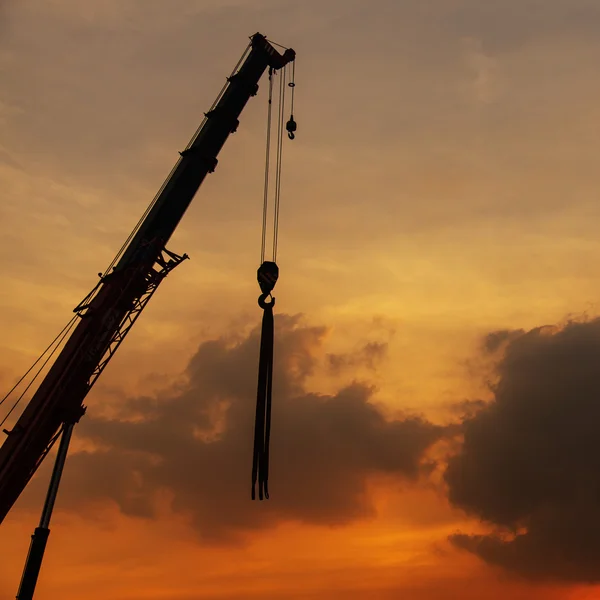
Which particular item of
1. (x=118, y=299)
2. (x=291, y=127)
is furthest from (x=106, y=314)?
(x=291, y=127)

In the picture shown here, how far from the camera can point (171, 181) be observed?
37219 millimetres

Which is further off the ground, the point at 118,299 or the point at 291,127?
the point at 291,127

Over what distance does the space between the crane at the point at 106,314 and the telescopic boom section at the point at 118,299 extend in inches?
1.5

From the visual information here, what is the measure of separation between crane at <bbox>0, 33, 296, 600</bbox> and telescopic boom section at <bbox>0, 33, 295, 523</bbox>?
0.04 metres

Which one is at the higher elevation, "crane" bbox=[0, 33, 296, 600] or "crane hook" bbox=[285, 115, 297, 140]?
"crane hook" bbox=[285, 115, 297, 140]

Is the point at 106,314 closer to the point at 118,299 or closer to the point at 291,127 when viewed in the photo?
the point at 118,299

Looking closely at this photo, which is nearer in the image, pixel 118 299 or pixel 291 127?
pixel 118 299

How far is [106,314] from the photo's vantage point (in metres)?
34.8

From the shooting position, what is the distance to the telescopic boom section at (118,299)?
107 ft

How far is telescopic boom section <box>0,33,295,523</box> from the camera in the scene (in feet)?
107

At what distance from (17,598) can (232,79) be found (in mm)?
24135

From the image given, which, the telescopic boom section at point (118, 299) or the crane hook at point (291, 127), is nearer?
the telescopic boom section at point (118, 299)

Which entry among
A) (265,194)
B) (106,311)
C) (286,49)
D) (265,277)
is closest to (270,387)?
(265,277)

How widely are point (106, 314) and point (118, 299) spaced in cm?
82
